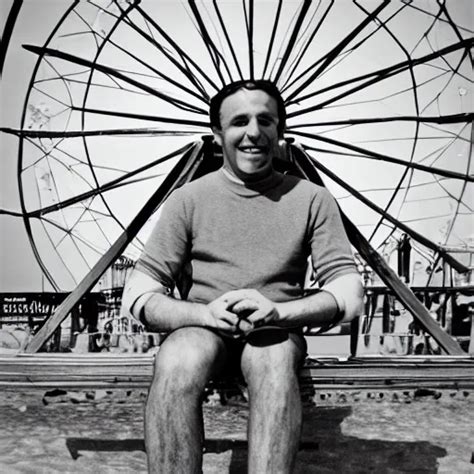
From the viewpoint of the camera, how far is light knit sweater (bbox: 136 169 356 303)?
1.67 metres

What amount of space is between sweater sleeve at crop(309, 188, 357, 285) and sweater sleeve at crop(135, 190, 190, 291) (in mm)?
368

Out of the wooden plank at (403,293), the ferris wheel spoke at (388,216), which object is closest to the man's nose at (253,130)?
the wooden plank at (403,293)

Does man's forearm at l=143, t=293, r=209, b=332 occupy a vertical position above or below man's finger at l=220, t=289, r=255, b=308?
below

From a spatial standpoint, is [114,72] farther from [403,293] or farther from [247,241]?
[247,241]

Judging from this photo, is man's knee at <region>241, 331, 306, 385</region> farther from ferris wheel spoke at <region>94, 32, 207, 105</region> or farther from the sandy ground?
ferris wheel spoke at <region>94, 32, 207, 105</region>

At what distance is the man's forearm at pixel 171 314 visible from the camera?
1.50 m

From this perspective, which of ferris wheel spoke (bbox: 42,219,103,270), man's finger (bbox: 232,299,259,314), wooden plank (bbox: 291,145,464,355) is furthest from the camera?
ferris wheel spoke (bbox: 42,219,103,270)

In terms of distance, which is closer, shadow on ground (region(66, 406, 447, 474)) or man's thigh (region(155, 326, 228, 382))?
man's thigh (region(155, 326, 228, 382))

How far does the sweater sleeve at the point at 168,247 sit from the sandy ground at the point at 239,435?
380mm

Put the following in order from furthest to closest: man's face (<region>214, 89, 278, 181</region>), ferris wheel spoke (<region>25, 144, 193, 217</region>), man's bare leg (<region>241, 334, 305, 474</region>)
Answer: ferris wheel spoke (<region>25, 144, 193, 217</region>)
man's face (<region>214, 89, 278, 181</region>)
man's bare leg (<region>241, 334, 305, 474</region>)

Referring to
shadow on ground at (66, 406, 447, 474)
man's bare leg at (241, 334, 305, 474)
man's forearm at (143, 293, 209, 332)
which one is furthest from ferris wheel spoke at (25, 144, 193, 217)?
man's bare leg at (241, 334, 305, 474)

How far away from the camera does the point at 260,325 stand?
146 cm

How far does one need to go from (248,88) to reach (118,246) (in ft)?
4.53

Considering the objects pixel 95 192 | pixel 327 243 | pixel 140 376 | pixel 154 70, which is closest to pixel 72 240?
pixel 95 192
